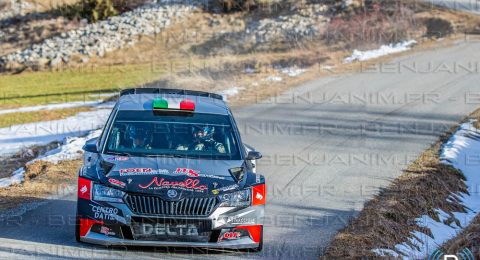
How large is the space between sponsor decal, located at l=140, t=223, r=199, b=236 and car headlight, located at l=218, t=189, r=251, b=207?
0.42m

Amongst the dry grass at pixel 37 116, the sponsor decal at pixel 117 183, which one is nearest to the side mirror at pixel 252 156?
the sponsor decal at pixel 117 183

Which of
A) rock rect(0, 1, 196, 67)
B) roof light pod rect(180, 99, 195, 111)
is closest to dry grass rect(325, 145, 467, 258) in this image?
roof light pod rect(180, 99, 195, 111)

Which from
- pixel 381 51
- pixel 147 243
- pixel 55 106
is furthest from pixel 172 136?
pixel 381 51

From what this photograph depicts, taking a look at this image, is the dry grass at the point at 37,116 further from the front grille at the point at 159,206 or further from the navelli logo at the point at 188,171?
the front grille at the point at 159,206

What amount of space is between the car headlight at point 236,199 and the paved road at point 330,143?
64 centimetres

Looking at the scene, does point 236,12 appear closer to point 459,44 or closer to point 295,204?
point 459,44

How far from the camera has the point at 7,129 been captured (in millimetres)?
21953

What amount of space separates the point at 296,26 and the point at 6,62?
13.9 metres

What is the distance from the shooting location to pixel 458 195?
14023mm

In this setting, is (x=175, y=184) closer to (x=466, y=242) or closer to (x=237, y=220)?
(x=237, y=220)

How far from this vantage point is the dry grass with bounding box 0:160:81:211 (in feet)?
38.3

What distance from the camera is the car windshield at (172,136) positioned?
9.39m

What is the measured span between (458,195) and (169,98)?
6.21 meters

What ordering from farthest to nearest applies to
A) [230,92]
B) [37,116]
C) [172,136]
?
[37,116] → [230,92] → [172,136]
